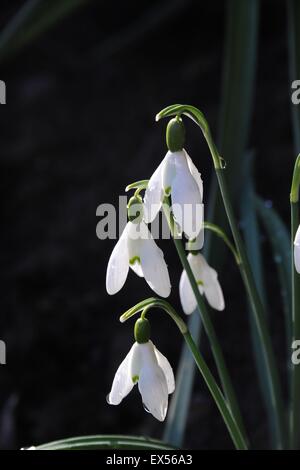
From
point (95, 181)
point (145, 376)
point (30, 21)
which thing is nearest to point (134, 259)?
point (145, 376)

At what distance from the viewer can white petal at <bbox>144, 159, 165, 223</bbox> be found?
768mm

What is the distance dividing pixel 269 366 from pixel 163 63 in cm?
162

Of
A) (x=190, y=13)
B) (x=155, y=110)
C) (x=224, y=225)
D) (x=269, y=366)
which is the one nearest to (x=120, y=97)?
(x=155, y=110)

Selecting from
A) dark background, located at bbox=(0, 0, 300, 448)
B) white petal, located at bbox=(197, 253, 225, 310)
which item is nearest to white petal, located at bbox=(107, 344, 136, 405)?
white petal, located at bbox=(197, 253, 225, 310)

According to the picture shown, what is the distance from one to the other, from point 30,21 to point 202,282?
0.86m

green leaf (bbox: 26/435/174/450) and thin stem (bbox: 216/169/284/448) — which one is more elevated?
thin stem (bbox: 216/169/284/448)

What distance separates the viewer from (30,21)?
64.7 inches

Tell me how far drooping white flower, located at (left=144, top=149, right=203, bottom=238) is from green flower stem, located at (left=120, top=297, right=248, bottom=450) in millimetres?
98

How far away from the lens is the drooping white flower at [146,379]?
0.83m

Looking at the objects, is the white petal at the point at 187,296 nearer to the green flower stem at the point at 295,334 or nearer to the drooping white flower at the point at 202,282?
the drooping white flower at the point at 202,282

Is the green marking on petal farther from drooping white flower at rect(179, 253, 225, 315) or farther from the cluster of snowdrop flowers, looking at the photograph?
drooping white flower at rect(179, 253, 225, 315)

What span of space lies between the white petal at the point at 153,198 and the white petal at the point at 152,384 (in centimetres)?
15

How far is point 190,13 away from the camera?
2.54 m
